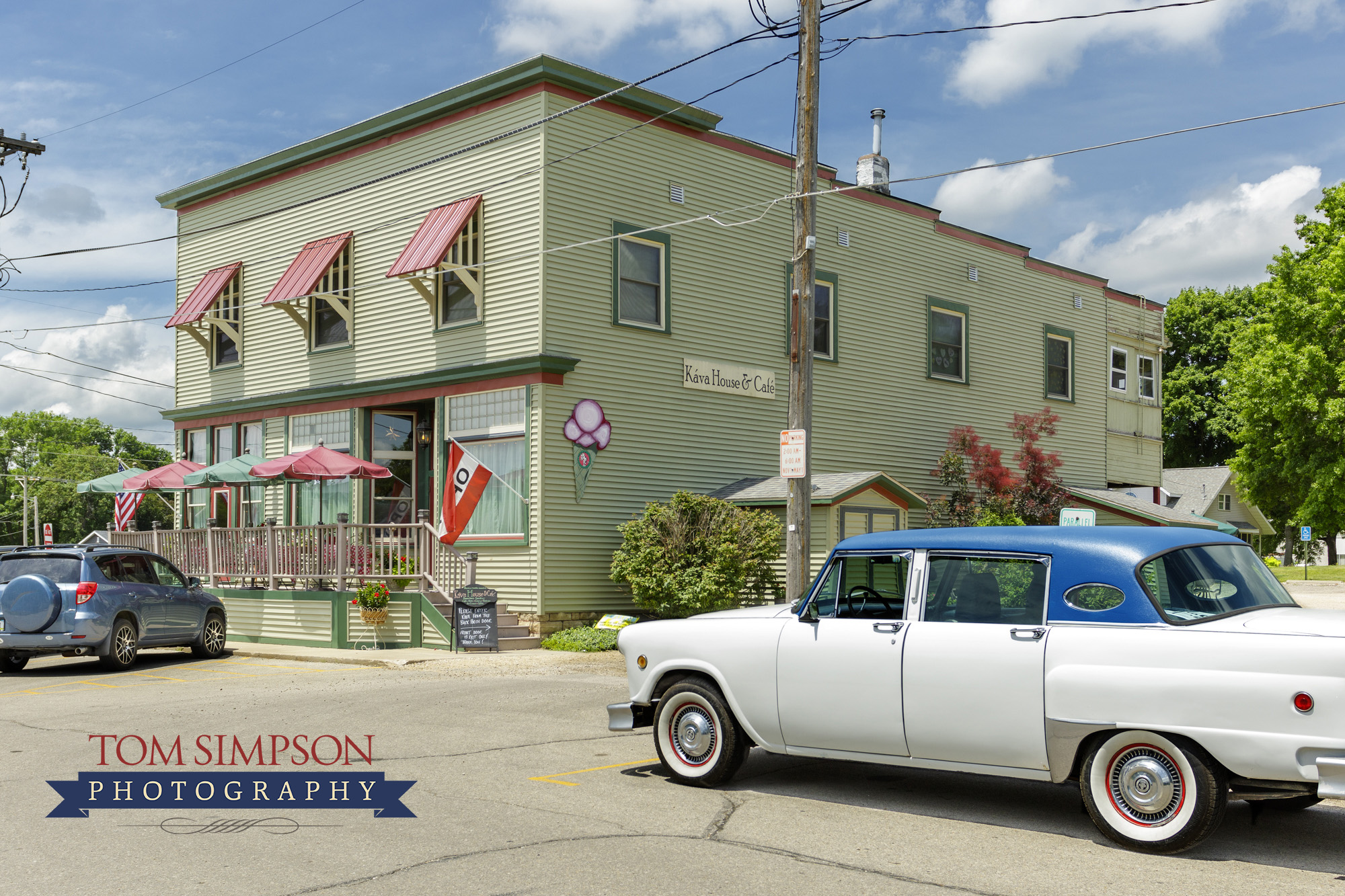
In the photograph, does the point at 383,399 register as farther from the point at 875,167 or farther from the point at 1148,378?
the point at 1148,378

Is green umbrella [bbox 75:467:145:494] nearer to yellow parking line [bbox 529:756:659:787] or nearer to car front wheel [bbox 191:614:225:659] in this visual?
car front wheel [bbox 191:614:225:659]

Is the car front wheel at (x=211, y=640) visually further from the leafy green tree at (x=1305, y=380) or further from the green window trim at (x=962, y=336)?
the leafy green tree at (x=1305, y=380)

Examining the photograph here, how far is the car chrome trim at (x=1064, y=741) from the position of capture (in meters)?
6.51

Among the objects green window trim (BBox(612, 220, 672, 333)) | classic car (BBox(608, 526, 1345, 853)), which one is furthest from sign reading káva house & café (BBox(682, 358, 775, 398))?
classic car (BBox(608, 526, 1345, 853))

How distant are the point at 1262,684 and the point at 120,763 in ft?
25.2

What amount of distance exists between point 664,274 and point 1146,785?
1503 cm

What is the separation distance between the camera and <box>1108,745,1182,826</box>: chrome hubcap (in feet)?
20.8

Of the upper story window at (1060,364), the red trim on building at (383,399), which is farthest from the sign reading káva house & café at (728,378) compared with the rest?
the upper story window at (1060,364)

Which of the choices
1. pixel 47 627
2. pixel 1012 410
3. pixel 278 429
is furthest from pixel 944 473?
pixel 47 627

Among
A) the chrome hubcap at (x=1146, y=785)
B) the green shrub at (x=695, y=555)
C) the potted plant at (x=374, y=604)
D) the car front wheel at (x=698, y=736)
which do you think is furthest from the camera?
the potted plant at (x=374, y=604)

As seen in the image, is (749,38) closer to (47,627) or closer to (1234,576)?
(1234,576)

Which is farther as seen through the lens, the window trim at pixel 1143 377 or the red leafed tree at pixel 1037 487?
the window trim at pixel 1143 377

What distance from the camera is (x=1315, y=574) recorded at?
162 feet

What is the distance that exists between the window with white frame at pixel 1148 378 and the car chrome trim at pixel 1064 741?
93.2ft
